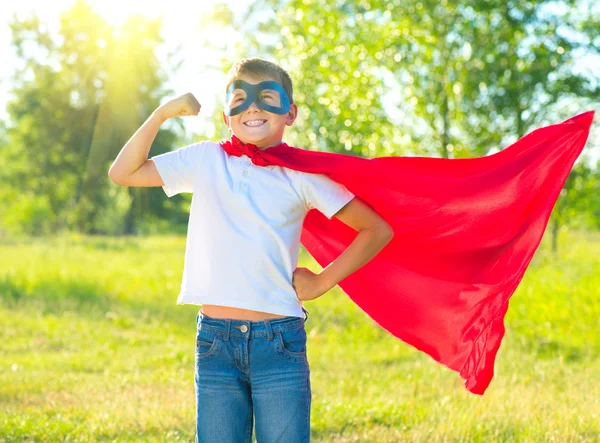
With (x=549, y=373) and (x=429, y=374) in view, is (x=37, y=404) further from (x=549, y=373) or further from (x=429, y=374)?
(x=549, y=373)

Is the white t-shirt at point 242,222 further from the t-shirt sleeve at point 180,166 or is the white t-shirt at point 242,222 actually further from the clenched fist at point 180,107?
the clenched fist at point 180,107

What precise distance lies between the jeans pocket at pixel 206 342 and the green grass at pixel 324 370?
1919 mm

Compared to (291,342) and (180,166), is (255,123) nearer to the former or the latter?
(180,166)

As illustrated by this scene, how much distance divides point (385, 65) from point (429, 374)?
654 cm

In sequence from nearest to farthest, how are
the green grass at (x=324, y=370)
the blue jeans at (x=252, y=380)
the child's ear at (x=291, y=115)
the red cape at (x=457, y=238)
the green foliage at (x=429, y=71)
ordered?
the blue jeans at (x=252, y=380), the child's ear at (x=291, y=115), the red cape at (x=457, y=238), the green grass at (x=324, y=370), the green foliage at (x=429, y=71)

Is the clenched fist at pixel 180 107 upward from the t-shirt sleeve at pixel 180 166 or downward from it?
upward

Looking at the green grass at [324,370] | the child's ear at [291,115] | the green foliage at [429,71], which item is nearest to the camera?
the child's ear at [291,115]

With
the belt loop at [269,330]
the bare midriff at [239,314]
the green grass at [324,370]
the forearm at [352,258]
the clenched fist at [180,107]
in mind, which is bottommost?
the green grass at [324,370]

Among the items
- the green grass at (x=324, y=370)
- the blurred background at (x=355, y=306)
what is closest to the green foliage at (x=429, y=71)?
the blurred background at (x=355, y=306)

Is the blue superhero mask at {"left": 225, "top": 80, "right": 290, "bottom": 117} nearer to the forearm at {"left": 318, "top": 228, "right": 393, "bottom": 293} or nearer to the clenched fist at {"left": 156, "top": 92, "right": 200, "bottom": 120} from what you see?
the clenched fist at {"left": 156, "top": 92, "right": 200, "bottom": 120}

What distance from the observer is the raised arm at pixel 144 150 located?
3.53 metres

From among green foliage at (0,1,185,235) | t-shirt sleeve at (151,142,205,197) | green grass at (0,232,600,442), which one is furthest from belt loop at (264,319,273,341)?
green foliage at (0,1,185,235)

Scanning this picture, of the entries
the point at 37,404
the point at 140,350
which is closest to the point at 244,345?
the point at 37,404

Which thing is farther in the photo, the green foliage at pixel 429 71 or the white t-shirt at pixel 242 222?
the green foliage at pixel 429 71
